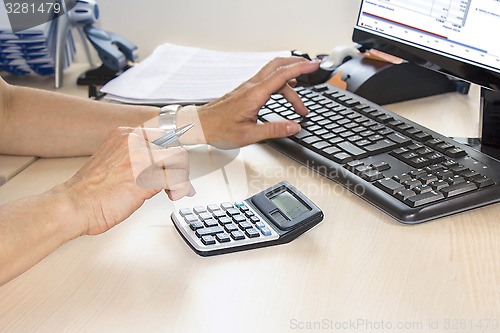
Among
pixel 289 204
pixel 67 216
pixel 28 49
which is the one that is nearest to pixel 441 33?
pixel 289 204

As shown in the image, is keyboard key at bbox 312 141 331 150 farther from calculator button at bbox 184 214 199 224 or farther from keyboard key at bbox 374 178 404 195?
calculator button at bbox 184 214 199 224

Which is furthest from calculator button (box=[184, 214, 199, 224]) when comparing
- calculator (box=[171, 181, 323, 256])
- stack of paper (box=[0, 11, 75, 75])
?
stack of paper (box=[0, 11, 75, 75])

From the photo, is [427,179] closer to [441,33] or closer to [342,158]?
[342,158]

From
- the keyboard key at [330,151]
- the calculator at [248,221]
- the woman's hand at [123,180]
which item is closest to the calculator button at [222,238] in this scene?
the calculator at [248,221]

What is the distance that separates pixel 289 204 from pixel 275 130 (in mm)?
178

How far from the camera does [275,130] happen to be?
714 mm

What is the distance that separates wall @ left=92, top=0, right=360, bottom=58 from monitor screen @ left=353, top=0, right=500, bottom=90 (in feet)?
1.16

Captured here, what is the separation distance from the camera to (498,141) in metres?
0.68

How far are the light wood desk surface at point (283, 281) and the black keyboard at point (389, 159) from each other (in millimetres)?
20

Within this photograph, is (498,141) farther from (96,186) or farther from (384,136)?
(96,186)

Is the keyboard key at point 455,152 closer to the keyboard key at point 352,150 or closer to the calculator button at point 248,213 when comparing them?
the keyboard key at point 352,150

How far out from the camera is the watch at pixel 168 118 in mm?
760

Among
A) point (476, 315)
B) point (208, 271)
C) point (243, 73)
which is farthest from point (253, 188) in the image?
point (243, 73)

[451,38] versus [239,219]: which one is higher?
[451,38]
